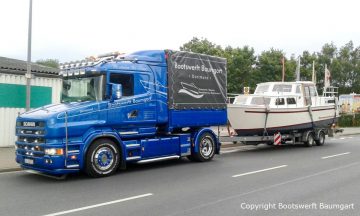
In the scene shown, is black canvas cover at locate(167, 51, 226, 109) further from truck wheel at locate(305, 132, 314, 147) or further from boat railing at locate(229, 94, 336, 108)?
truck wheel at locate(305, 132, 314, 147)

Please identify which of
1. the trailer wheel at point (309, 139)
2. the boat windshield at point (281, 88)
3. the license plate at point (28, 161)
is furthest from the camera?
the boat windshield at point (281, 88)

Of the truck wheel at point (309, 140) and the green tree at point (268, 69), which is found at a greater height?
the green tree at point (268, 69)

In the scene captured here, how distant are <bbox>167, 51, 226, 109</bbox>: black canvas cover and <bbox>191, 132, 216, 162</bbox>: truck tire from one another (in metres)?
1.02

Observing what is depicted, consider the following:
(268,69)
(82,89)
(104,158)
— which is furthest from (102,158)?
(268,69)

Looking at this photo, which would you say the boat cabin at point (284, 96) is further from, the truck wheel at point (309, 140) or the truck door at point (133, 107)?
the truck door at point (133, 107)

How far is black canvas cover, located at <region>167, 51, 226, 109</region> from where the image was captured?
12852mm

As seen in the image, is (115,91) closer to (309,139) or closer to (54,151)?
(54,151)

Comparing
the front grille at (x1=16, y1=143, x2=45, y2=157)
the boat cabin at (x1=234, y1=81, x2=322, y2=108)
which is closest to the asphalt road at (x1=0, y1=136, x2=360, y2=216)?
the front grille at (x1=16, y1=143, x2=45, y2=157)

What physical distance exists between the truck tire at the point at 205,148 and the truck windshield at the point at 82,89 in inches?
163

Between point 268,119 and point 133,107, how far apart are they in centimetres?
811

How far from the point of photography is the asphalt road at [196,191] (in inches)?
284

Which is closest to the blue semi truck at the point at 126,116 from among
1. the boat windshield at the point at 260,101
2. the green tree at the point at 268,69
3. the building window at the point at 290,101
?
the boat windshield at the point at 260,101

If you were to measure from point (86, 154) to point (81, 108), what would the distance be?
46.0 inches

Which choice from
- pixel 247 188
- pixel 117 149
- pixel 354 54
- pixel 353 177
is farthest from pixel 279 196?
pixel 354 54
